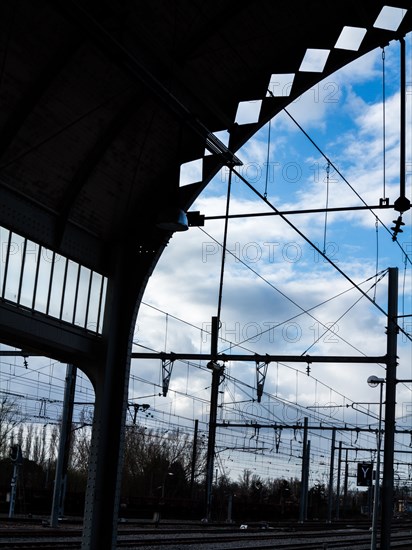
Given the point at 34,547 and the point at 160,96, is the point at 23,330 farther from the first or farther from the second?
the point at 34,547

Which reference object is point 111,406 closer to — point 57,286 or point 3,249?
point 57,286

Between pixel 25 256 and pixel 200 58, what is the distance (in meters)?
4.65

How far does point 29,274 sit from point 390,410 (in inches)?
512

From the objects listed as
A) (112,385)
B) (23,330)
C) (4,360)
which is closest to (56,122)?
(23,330)

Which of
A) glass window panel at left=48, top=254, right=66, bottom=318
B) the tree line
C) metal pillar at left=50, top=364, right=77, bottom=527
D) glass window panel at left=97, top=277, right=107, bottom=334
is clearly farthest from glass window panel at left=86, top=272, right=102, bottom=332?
the tree line

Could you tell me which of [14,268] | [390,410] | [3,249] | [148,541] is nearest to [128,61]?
[3,249]

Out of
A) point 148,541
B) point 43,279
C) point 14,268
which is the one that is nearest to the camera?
point 14,268

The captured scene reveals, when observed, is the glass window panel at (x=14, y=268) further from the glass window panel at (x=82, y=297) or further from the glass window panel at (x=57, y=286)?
the glass window panel at (x=82, y=297)

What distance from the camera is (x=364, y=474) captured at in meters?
22.3

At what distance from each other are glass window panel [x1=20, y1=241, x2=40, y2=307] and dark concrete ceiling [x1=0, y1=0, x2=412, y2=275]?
221 millimetres

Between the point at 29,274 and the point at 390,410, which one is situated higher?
the point at 29,274

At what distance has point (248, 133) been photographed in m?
15.5

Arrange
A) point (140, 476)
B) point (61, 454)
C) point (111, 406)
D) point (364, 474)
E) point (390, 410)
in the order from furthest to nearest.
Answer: point (140, 476), point (61, 454), point (390, 410), point (364, 474), point (111, 406)

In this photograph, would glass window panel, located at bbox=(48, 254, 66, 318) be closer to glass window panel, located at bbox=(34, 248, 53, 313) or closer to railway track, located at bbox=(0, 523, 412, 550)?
glass window panel, located at bbox=(34, 248, 53, 313)
